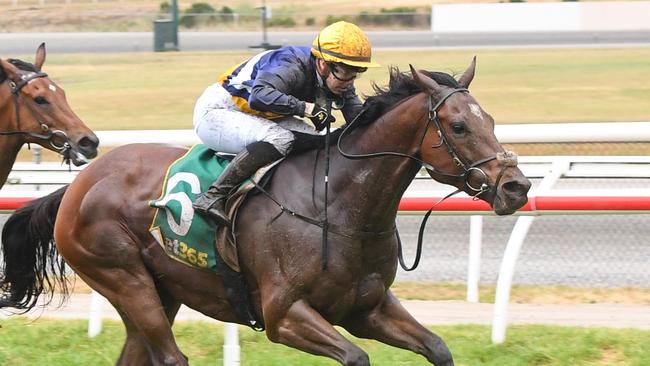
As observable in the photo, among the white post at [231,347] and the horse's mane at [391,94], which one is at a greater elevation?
the horse's mane at [391,94]

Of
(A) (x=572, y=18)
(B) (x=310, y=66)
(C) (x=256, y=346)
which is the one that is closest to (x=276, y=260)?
(B) (x=310, y=66)

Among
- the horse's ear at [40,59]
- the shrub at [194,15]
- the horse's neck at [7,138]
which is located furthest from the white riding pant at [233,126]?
the shrub at [194,15]

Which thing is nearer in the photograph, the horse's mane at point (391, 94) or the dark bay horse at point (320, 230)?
the dark bay horse at point (320, 230)

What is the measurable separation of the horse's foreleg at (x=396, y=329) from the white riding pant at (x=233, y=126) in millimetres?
779

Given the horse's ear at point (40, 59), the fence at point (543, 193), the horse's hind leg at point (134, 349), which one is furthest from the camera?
the horse's ear at point (40, 59)

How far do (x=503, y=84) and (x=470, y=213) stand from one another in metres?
15.2

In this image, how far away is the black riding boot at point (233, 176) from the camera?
4625 mm

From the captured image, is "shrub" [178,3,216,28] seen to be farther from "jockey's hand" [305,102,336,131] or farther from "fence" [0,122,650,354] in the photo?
"jockey's hand" [305,102,336,131]

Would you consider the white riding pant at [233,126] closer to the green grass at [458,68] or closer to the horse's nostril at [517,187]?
the horse's nostril at [517,187]

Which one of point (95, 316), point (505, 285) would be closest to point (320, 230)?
point (505, 285)

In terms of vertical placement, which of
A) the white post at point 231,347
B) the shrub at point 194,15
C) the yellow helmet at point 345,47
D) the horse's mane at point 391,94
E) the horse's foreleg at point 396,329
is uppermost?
the yellow helmet at point 345,47

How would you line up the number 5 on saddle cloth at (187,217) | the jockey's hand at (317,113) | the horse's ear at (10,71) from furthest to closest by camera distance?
the horse's ear at (10,71) < the number 5 on saddle cloth at (187,217) < the jockey's hand at (317,113)

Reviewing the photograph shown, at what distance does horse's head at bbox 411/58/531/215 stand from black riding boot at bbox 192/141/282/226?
696 millimetres

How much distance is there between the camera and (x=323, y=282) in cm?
439
